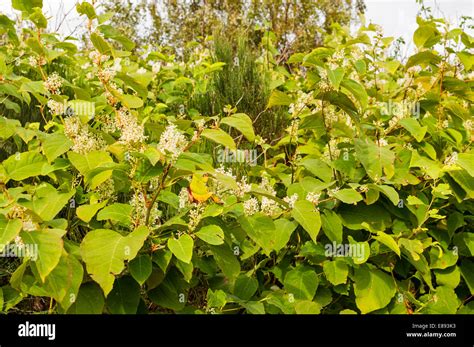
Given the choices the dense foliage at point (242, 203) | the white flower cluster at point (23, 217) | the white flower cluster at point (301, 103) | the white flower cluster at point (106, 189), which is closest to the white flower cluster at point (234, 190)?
the dense foliage at point (242, 203)

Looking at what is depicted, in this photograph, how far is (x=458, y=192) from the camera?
2299 mm

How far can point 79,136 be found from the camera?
6.19ft

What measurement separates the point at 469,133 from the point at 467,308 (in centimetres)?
73

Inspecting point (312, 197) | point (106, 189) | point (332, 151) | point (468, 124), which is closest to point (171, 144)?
point (106, 189)

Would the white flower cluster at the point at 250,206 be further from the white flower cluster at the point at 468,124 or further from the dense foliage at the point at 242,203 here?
the white flower cluster at the point at 468,124

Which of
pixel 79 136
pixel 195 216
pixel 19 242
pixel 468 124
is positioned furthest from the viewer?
pixel 468 124

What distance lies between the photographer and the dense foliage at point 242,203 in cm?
168

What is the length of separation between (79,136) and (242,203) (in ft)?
1.86

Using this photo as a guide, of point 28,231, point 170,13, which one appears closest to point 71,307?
point 28,231

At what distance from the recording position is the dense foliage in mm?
1680

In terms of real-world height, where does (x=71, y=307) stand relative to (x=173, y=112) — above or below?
above

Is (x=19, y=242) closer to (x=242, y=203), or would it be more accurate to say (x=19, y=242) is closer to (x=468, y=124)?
(x=242, y=203)

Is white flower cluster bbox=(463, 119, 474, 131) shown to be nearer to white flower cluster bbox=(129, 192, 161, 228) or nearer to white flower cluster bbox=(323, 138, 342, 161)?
white flower cluster bbox=(323, 138, 342, 161)
